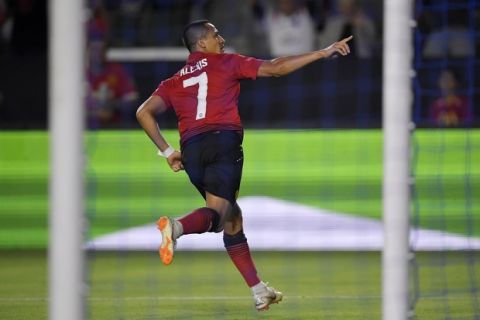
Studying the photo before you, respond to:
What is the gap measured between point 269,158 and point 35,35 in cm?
303

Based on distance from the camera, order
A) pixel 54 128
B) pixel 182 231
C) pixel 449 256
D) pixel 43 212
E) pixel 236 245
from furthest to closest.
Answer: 1. pixel 43 212
2. pixel 449 256
3. pixel 236 245
4. pixel 182 231
5. pixel 54 128

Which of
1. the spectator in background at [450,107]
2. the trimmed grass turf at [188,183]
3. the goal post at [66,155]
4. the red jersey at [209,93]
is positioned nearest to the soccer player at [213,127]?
the red jersey at [209,93]

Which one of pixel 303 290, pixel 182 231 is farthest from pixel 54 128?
pixel 303 290

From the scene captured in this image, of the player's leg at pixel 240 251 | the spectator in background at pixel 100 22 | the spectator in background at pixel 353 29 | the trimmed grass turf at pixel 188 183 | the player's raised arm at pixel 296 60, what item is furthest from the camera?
the spectator in background at pixel 353 29

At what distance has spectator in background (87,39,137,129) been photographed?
517 inches

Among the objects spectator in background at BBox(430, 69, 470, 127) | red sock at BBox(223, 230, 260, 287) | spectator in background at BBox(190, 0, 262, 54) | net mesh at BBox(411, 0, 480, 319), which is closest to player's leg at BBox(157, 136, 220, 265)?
red sock at BBox(223, 230, 260, 287)

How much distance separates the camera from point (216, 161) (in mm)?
8617

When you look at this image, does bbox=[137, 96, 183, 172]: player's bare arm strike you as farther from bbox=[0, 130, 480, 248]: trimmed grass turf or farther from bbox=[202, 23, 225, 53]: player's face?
bbox=[0, 130, 480, 248]: trimmed grass turf

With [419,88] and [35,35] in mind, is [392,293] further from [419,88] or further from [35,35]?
[35,35]

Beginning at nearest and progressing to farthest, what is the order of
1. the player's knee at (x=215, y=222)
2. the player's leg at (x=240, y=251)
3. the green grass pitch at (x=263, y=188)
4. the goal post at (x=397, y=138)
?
the goal post at (x=397, y=138)
the player's knee at (x=215, y=222)
the player's leg at (x=240, y=251)
the green grass pitch at (x=263, y=188)

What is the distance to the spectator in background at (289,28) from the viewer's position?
45.4 ft

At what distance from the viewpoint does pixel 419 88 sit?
41.3 ft

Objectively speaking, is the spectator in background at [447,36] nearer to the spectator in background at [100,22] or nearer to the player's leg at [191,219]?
the spectator in background at [100,22]

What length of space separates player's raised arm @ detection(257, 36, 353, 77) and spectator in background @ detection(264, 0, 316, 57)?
18.2ft
